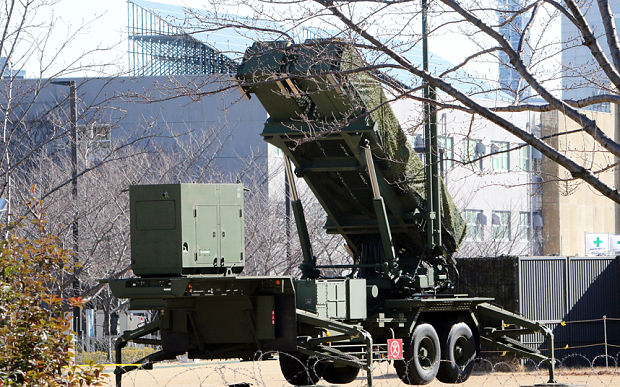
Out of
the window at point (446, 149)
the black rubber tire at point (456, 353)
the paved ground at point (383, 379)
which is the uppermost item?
the window at point (446, 149)

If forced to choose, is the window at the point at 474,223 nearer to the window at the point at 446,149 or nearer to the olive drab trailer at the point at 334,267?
the window at the point at 446,149

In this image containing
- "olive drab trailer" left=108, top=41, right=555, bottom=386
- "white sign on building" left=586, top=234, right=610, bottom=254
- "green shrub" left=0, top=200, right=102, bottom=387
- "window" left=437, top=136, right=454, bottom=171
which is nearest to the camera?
"green shrub" left=0, top=200, right=102, bottom=387

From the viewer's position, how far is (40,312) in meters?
7.45

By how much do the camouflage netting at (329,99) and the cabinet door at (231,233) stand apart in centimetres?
164

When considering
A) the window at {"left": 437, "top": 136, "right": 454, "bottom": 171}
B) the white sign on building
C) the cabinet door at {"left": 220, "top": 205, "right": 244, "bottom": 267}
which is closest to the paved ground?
the cabinet door at {"left": 220, "top": 205, "right": 244, "bottom": 267}

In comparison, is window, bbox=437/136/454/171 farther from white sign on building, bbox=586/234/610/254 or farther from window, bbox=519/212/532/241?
white sign on building, bbox=586/234/610/254

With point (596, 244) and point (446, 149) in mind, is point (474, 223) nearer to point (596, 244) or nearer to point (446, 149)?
point (596, 244)

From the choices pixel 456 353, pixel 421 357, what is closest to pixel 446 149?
pixel 421 357

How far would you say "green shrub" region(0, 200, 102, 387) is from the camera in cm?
710

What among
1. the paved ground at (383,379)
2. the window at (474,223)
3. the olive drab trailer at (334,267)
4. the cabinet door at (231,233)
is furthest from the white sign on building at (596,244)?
the cabinet door at (231,233)

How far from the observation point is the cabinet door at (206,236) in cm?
1203

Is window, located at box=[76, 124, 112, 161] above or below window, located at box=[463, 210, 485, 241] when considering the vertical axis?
above

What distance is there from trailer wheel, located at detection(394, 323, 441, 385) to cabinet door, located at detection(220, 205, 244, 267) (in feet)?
11.3

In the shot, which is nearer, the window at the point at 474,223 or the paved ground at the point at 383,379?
the paved ground at the point at 383,379
